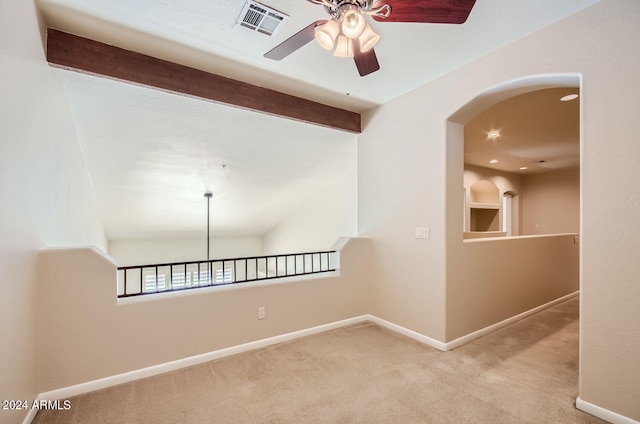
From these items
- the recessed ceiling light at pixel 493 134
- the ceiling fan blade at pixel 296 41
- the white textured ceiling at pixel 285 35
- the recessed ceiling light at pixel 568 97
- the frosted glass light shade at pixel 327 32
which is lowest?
the frosted glass light shade at pixel 327 32

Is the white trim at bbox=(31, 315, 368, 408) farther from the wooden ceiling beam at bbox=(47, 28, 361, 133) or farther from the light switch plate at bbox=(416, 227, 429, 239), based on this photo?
the wooden ceiling beam at bbox=(47, 28, 361, 133)

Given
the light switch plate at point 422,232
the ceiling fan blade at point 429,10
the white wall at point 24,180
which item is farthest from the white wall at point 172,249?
the ceiling fan blade at point 429,10

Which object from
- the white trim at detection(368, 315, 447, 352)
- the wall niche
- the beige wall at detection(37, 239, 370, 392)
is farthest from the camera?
the wall niche

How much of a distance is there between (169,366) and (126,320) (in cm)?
57

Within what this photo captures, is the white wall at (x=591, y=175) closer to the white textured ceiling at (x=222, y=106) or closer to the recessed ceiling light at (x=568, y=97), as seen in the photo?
the white textured ceiling at (x=222, y=106)

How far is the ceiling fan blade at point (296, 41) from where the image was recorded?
1603 mm

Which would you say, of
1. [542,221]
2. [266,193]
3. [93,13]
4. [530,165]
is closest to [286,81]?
[93,13]

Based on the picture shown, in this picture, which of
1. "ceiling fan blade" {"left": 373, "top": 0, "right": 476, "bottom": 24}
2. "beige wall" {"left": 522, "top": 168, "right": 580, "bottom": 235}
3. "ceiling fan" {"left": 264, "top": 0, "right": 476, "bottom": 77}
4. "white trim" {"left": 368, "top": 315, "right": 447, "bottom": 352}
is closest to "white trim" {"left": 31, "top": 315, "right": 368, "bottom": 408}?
"white trim" {"left": 368, "top": 315, "right": 447, "bottom": 352}

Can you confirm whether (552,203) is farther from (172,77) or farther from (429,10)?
(172,77)

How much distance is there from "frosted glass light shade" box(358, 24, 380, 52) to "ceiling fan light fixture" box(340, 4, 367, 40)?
53mm

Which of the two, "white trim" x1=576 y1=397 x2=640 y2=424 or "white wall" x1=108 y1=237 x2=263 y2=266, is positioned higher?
"white wall" x1=108 y1=237 x2=263 y2=266

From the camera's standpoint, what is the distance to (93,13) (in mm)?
2041

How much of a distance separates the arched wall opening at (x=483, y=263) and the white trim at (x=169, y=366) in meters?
1.51

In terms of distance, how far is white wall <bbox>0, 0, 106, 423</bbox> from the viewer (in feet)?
5.12
